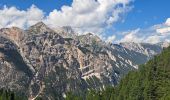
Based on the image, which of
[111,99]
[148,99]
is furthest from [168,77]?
[111,99]

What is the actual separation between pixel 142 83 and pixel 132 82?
590 inches

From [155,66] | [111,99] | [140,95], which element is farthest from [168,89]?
[111,99]

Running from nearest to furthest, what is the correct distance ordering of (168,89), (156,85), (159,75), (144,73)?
(168,89) → (156,85) → (159,75) → (144,73)

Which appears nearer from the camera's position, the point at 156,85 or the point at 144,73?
the point at 156,85

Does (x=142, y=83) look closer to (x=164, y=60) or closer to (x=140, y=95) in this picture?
(x=140, y=95)

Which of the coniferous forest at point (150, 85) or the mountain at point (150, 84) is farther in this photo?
the coniferous forest at point (150, 85)

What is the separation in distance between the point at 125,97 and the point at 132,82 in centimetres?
1016

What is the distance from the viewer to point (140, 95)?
164 m

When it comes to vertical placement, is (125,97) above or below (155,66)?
below

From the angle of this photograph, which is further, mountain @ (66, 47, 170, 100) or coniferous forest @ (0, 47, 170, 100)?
coniferous forest @ (0, 47, 170, 100)

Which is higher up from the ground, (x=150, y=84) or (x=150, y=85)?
(x=150, y=84)

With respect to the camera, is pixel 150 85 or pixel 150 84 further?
pixel 150 84

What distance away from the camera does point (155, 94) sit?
156 m

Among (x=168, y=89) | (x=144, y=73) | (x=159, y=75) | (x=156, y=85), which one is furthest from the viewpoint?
(x=144, y=73)
